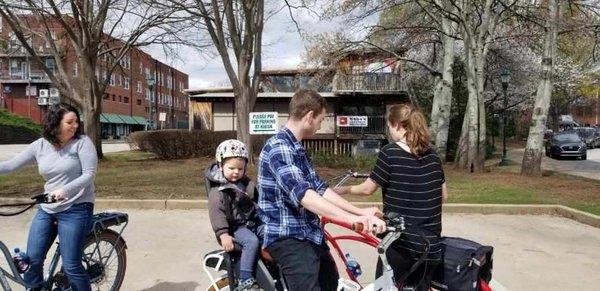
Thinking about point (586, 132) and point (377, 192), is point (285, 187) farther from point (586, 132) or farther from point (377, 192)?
point (586, 132)

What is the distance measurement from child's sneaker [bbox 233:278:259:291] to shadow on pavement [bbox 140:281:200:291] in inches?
92.8

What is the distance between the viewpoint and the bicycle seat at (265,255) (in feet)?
10.6

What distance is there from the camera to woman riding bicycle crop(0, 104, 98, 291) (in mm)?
4043

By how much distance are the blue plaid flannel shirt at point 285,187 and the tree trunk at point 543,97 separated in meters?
15.9

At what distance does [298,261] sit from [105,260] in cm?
254

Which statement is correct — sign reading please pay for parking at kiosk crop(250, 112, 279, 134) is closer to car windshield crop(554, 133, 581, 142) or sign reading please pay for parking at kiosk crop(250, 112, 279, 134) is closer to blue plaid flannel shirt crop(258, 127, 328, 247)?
blue plaid flannel shirt crop(258, 127, 328, 247)

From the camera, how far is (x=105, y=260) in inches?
191

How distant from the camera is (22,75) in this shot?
75500mm

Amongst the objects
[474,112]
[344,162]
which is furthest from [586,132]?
[344,162]

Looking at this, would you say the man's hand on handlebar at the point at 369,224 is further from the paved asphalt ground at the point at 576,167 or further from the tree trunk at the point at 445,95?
the tree trunk at the point at 445,95

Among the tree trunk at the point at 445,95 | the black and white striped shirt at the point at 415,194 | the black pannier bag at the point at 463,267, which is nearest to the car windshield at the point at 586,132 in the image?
the tree trunk at the point at 445,95

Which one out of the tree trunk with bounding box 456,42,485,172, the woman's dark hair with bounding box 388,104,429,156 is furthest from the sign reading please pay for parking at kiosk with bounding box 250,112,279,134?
the woman's dark hair with bounding box 388,104,429,156

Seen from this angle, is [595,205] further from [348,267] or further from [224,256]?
[224,256]

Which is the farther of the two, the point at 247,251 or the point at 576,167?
the point at 576,167
